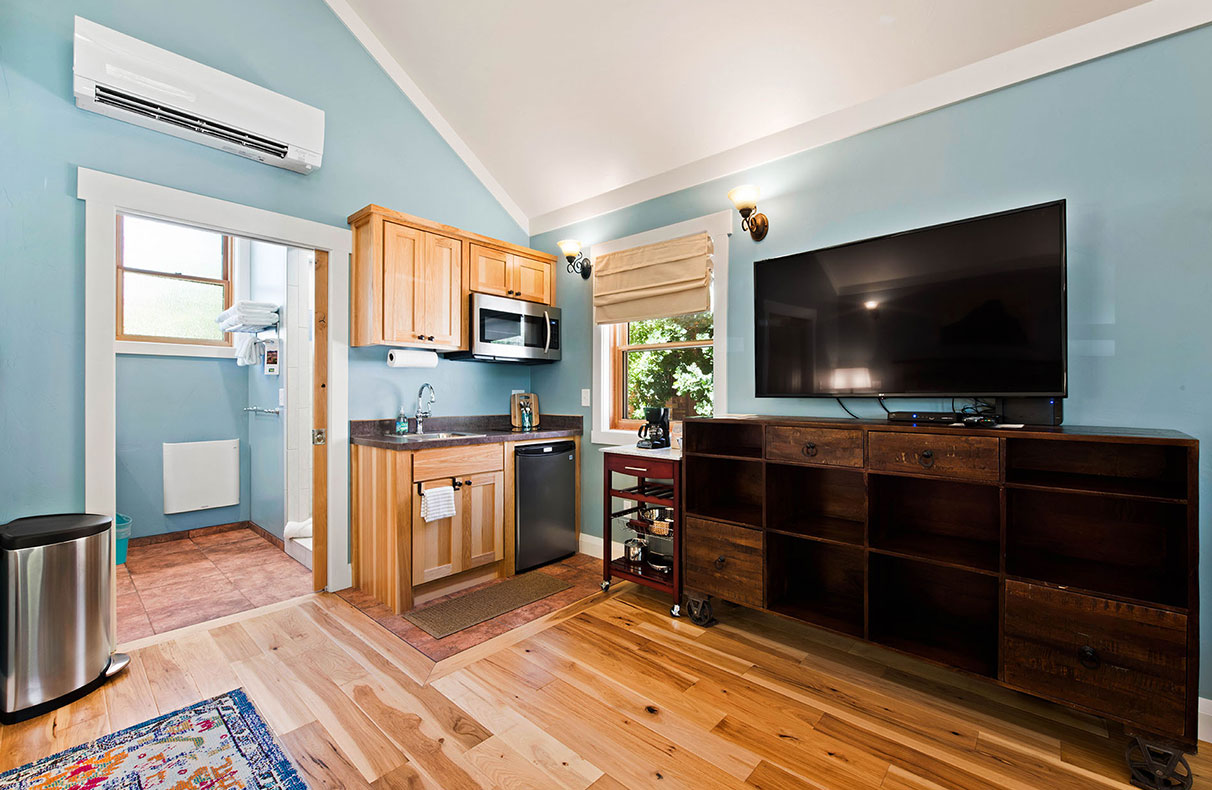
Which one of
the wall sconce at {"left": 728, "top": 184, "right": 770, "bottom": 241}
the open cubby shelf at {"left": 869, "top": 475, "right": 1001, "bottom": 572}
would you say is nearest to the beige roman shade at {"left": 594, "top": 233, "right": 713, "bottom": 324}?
the wall sconce at {"left": 728, "top": 184, "right": 770, "bottom": 241}

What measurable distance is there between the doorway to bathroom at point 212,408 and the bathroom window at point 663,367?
7.12 feet

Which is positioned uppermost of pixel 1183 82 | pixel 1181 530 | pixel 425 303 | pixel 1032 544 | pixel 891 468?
pixel 1183 82

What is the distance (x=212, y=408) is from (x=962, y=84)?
565 centimetres

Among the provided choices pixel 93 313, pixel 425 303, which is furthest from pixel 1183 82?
pixel 93 313

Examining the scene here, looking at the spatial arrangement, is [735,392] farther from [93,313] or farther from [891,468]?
[93,313]

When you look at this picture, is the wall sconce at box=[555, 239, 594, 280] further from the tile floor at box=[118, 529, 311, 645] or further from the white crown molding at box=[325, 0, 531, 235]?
the tile floor at box=[118, 529, 311, 645]

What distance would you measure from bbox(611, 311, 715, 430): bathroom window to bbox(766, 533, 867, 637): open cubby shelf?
100cm

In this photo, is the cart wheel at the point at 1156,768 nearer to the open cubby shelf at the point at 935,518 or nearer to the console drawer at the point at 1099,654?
the console drawer at the point at 1099,654

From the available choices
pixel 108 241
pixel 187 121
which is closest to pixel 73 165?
pixel 108 241

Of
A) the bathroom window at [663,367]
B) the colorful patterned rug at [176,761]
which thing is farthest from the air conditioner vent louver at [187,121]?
the colorful patterned rug at [176,761]

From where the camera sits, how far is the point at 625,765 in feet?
5.43

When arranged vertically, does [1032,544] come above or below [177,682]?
above

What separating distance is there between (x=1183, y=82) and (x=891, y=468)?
1.72 metres

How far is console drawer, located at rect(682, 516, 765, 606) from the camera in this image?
2.44 m
